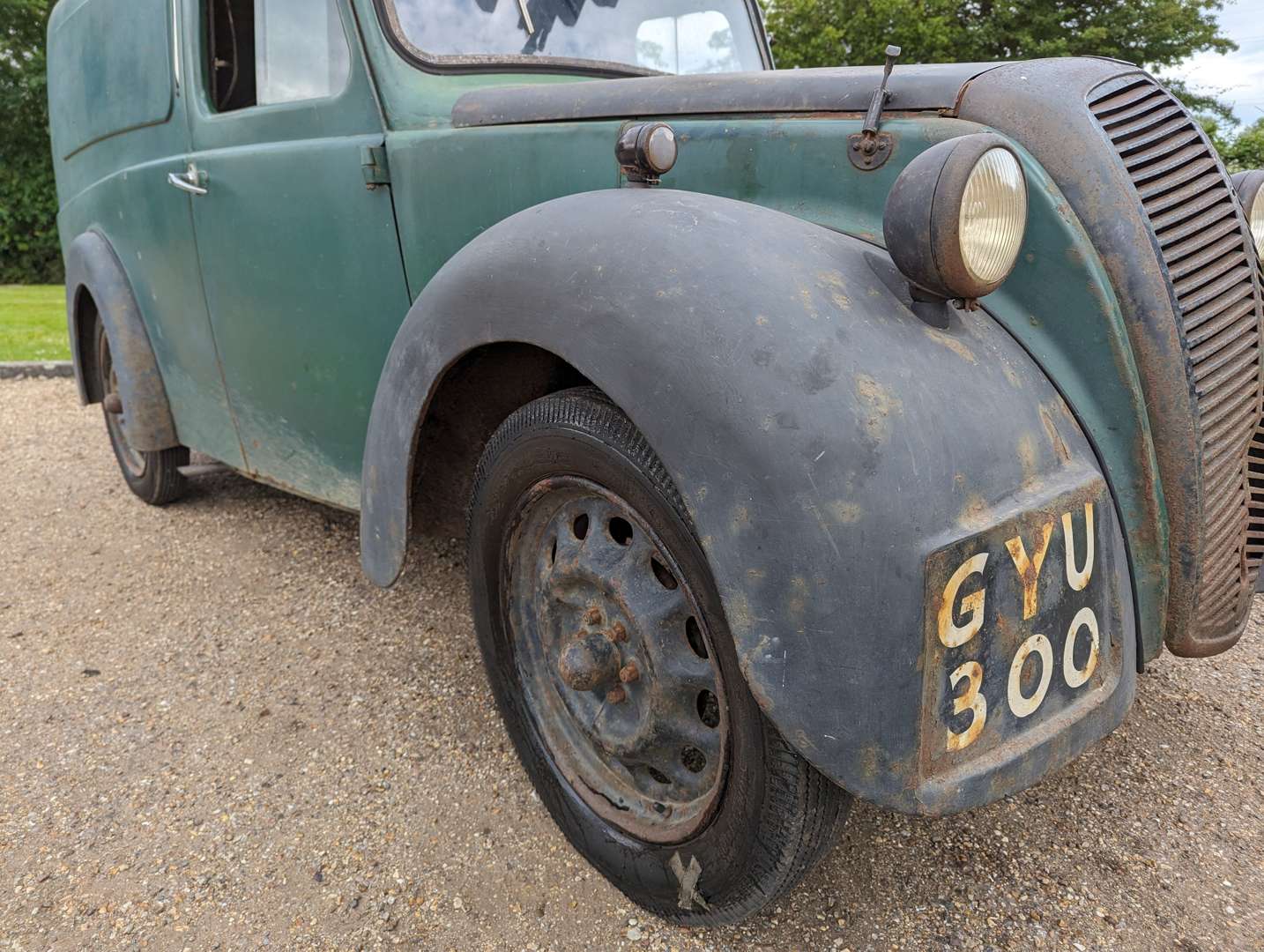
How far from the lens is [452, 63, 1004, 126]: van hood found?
5.25 ft

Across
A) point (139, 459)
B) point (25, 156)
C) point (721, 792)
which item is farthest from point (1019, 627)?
point (25, 156)

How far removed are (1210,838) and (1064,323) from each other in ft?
3.78

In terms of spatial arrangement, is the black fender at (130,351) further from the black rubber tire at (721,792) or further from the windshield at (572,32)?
the black rubber tire at (721,792)

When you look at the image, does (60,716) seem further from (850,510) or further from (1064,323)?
(1064,323)

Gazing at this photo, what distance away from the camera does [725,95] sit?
1.79 metres

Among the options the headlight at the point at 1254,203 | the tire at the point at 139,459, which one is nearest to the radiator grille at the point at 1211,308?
the headlight at the point at 1254,203

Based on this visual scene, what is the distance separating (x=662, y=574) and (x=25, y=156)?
21990mm

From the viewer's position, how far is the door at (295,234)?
2.28m

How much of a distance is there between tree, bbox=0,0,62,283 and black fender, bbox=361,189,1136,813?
779 inches

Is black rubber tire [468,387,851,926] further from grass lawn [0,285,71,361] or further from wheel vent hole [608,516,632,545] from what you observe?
grass lawn [0,285,71,361]

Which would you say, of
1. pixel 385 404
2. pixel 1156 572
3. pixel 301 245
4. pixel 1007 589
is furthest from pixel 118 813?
pixel 1156 572

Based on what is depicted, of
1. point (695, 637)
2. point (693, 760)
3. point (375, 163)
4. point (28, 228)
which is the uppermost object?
point (375, 163)

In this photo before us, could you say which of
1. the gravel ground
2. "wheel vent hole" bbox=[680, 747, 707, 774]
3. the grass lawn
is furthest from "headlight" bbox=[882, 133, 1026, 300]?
the grass lawn

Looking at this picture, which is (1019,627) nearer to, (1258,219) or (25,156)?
(1258,219)
